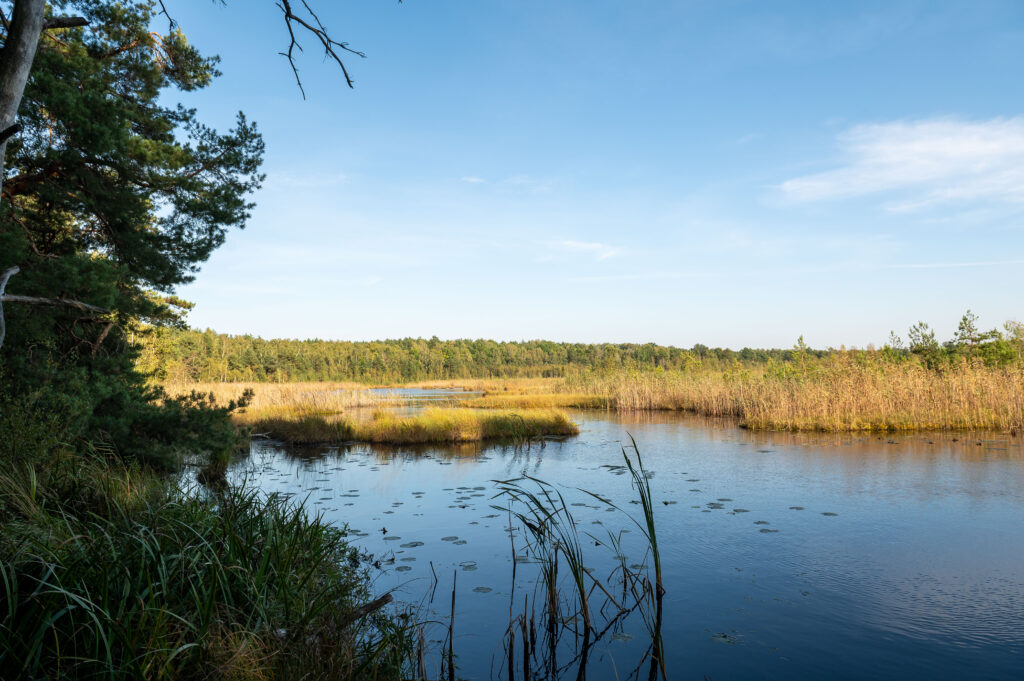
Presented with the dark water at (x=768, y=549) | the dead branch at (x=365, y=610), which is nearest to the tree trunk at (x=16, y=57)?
the dead branch at (x=365, y=610)

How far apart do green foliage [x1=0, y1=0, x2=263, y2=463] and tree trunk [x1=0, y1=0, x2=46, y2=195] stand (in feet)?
9.21

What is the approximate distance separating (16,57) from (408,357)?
81.9 meters

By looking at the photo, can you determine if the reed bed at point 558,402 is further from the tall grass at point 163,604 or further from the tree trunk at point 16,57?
the tree trunk at point 16,57

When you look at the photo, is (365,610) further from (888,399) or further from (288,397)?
(288,397)

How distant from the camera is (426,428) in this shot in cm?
1658

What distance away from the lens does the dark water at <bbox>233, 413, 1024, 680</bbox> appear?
4039mm

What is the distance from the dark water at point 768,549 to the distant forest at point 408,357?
25.9 metres

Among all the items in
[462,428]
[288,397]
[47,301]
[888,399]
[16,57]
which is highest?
[16,57]

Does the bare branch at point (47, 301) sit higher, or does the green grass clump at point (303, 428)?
the bare branch at point (47, 301)

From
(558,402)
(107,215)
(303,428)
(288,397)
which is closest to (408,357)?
(558,402)

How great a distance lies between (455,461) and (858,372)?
13.4m

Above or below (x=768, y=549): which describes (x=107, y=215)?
above

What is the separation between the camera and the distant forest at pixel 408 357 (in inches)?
2115

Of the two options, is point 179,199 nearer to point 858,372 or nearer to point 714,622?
point 714,622
